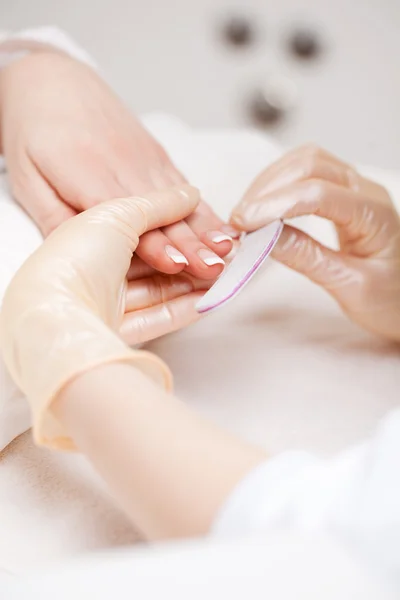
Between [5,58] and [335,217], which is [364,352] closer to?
[335,217]

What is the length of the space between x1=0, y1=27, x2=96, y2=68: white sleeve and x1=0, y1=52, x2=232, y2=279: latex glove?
0.22ft

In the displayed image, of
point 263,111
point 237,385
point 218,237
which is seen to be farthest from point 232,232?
point 263,111

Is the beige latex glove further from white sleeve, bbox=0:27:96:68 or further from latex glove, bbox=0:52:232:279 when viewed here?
white sleeve, bbox=0:27:96:68

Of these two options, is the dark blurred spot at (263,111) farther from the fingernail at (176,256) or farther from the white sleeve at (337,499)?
the white sleeve at (337,499)

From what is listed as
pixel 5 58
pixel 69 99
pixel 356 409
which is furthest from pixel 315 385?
pixel 5 58

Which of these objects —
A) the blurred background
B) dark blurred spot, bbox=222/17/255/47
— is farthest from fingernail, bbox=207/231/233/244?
dark blurred spot, bbox=222/17/255/47

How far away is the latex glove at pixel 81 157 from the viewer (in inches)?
26.0

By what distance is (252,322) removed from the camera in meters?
0.78

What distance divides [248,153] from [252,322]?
0.28 meters

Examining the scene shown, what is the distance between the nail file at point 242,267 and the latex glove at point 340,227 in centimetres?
2

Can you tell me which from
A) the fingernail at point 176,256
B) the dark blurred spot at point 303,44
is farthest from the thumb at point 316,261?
the dark blurred spot at point 303,44

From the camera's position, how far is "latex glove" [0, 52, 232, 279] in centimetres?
66

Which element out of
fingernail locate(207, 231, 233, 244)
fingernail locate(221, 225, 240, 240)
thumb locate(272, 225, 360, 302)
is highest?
fingernail locate(207, 231, 233, 244)

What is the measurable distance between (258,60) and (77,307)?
4.07 feet
